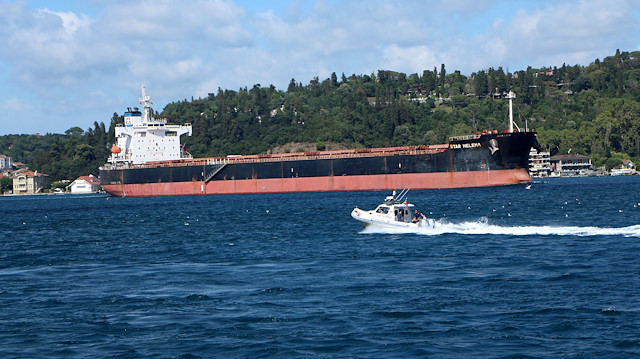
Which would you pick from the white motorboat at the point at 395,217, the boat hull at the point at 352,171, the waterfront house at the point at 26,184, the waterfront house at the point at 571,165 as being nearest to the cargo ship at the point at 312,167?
the boat hull at the point at 352,171

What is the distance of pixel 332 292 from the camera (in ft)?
72.2

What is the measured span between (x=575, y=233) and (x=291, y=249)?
13834 millimetres

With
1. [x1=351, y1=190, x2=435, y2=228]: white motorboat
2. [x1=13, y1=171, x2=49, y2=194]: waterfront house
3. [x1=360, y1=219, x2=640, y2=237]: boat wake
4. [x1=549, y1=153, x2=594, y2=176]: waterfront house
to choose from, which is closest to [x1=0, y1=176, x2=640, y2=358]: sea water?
[x1=360, y1=219, x2=640, y2=237]: boat wake

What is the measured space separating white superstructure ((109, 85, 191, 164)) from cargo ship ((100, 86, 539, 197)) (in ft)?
0.45

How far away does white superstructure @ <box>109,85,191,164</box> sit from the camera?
98.5 metres

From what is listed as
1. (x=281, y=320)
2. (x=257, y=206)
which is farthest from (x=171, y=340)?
(x=257, y=206)

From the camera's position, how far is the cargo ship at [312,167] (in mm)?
72062

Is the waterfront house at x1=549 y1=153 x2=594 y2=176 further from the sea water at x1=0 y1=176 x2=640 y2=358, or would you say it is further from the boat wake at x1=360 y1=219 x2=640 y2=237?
the boat wake at x1=360 y1=219 x2=640 y2=237

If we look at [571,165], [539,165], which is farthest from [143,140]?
[571,165]

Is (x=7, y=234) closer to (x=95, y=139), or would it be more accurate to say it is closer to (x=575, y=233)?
(x=575, y=233)

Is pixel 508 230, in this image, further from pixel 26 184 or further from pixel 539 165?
pixel 26 184

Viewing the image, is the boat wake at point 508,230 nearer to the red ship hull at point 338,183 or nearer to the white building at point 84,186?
the red ship hull at point 338,183

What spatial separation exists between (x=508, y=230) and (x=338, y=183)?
4450 centimetres

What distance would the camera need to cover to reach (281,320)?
19.0m
